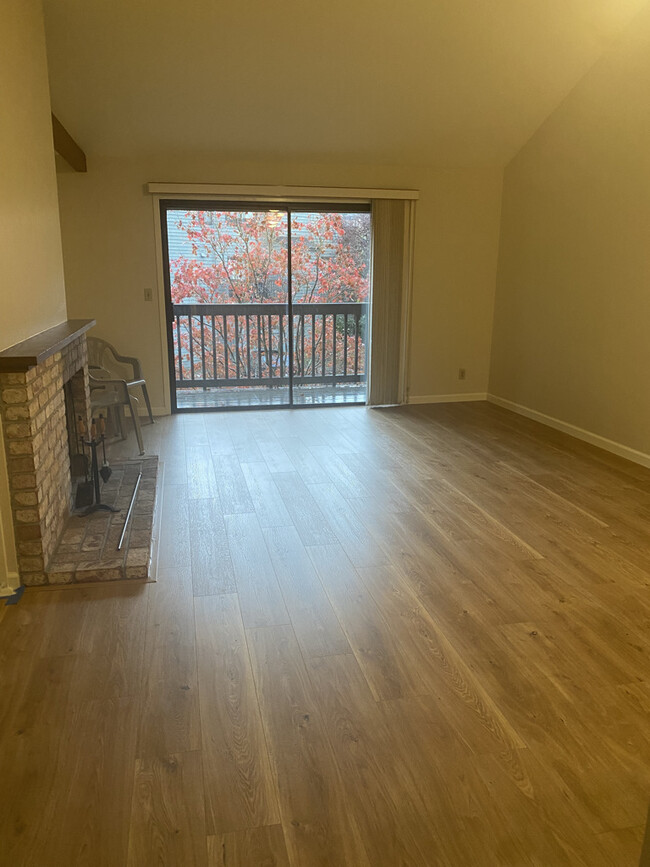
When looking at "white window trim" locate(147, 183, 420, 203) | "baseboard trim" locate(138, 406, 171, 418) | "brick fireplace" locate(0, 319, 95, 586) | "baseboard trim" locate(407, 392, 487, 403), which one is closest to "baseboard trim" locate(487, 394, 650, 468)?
"baseboard trim" locate(407, 392, 487, 403)

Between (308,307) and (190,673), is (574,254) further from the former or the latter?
(190,673)

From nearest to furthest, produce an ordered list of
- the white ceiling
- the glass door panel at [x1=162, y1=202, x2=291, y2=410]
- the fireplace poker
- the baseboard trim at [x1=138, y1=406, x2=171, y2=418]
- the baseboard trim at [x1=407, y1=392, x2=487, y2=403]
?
the fireplace poker, the white ceiling, the glass door panel at [x1=162, y1=202, x2=291, y2=410], the baseboard trim at [x1=138, y1=406, x2=171, y2=418], the baseboard trim at [x1=407, y1=392, x2=487, y2=403]

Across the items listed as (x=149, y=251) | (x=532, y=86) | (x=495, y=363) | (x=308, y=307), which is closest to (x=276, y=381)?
(x=308, y=307)

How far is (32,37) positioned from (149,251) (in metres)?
2.35

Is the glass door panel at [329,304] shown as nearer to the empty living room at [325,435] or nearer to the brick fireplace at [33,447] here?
the empty living room at [325,435]

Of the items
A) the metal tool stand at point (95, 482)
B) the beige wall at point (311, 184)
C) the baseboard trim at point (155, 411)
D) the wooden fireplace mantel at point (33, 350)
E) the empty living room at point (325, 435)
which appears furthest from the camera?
the baseboard trim at point (155, 411)

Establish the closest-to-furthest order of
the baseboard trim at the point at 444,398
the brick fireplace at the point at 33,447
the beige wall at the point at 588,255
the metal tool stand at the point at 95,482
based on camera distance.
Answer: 1. the brick fireplace at the point at 33,447
2. the metal tool stand at the point at 95,482
3. the beige wall at the point at 588,255
4. the baseboard trim at the point at 444,398

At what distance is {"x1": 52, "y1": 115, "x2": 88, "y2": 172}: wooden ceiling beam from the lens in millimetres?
4352

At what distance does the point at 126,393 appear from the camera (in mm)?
4719

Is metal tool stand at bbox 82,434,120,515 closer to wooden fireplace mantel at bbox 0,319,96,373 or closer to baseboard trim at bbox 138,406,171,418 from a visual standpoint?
wooden fireplace mantel at bbox 0,319,96,373

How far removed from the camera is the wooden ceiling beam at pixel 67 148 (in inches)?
171

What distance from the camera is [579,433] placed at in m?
4.87

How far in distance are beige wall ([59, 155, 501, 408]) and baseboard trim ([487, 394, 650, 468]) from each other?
1.76 ft

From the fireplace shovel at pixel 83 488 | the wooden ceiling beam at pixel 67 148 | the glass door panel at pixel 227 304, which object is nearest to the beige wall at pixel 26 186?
the fireplace shovel at pixel 83 488
